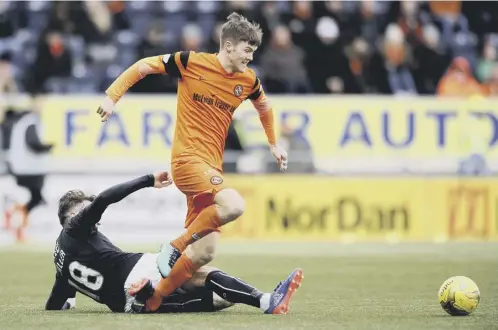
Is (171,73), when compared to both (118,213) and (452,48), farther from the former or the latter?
(452,48)

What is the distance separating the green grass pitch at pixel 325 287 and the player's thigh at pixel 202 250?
1.36 ft

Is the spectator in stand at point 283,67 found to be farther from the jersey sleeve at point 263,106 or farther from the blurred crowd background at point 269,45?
the jersey sleeve at point 263,106

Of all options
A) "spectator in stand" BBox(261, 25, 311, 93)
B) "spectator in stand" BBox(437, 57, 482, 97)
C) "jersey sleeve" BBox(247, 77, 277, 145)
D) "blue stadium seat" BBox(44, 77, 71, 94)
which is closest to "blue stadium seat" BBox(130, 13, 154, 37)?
"blue stadium seat" BBox(44, 77, 71, 94)

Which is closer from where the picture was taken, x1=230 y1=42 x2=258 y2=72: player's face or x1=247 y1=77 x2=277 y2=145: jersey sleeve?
x1=230 y1=42 x2=258 y2=72: player's face

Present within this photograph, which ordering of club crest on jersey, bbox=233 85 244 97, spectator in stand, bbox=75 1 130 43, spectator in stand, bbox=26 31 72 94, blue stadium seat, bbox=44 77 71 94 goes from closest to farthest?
club crest on jersey, bbox=233 85 244 97 < spectator in stand, bbox=26 31 72 94 < blue stadium seat, bbox=44 77 71 94 < spectator in stand, bbox=75 1 130 43

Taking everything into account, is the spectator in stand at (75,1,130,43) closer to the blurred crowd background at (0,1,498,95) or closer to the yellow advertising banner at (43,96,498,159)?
the blurred crowd background at (0,1,498,95)

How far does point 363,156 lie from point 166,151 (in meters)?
3.19

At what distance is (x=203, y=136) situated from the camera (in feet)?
28.0

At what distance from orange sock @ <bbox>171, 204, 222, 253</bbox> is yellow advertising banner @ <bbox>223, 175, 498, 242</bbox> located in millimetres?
9783

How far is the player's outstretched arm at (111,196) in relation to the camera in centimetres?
796

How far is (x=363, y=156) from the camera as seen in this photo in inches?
734

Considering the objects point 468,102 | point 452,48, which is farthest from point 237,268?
point 452,48

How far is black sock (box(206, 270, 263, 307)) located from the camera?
8.26 m

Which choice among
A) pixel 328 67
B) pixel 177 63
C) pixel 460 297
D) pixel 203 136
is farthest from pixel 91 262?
pixel 328 67
